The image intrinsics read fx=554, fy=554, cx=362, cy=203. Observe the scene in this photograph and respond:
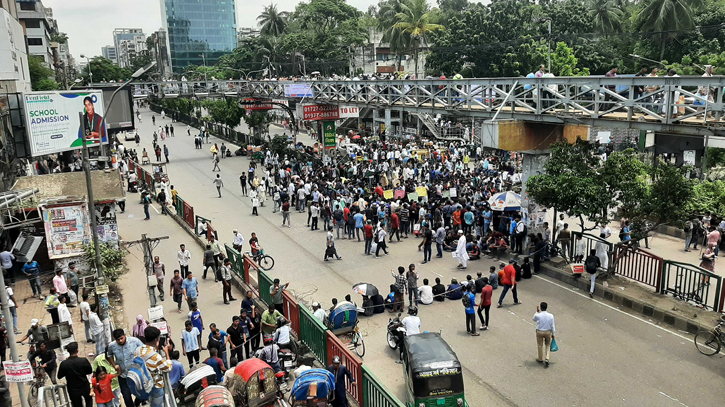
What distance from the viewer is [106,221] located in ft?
64.9

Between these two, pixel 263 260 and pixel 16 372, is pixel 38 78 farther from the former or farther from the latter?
pixel 16 372

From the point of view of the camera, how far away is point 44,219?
57.8 feet

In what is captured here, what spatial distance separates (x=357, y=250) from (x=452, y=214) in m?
4.09

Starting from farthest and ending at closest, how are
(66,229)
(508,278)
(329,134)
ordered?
(329,134)
(66,229)
(508,278)

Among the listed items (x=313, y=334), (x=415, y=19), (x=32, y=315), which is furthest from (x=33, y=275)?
(x=415, y=19)

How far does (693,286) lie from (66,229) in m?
18.6

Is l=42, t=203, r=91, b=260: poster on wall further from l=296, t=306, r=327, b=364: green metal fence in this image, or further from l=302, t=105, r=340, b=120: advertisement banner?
l=302, t=105, r=340, b=120: advertisement banner

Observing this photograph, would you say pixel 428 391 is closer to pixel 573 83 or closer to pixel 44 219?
pixel 573 83

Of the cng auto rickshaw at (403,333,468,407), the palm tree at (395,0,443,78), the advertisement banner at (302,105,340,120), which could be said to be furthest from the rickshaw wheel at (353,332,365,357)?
the palm tree at (395,0,443,78)

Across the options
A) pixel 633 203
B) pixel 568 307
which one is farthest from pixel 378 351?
pixel 633 203

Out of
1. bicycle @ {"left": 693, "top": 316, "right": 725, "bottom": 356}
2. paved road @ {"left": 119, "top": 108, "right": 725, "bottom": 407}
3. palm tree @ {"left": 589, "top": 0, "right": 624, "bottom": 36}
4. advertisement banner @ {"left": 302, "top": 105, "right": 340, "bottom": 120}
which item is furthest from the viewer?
palm tree @ {"left": 589, "top": 0, "right": 624, "bottom": 36}

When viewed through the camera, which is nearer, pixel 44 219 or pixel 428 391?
pixel 428 391

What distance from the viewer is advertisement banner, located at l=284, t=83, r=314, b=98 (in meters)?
35.5

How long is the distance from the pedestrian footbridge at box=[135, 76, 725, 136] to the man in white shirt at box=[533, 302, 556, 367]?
603 cm
